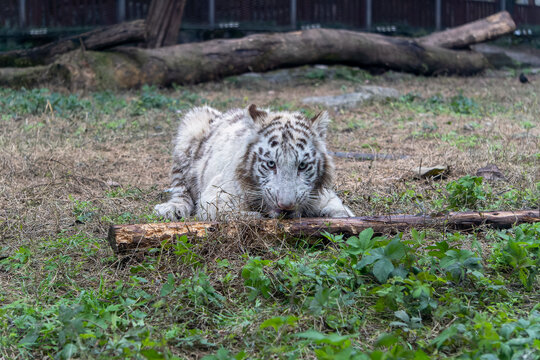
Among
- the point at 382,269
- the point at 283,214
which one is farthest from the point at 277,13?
the point at 382,269

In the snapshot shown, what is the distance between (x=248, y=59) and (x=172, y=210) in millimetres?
8054

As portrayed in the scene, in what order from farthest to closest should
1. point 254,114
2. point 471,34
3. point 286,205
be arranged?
1. point 471,34
2. point 254,114
3. point 286,205

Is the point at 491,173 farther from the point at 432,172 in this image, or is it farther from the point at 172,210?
the point at 172,210

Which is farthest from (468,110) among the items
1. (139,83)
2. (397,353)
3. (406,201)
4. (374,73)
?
(397,353)

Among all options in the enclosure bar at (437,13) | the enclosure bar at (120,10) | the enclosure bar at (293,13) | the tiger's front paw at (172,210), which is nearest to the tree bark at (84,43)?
the enclosure bar at (120,10)

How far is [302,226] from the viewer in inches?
158

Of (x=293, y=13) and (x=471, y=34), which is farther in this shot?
(x=293, y=13)

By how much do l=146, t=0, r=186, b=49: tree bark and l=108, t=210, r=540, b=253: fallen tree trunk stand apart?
9.96 meters

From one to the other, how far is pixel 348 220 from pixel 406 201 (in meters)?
1.20

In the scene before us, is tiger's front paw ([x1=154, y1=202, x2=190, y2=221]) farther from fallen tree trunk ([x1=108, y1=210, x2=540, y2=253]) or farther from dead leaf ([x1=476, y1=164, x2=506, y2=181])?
dead leaf ([x1=476, y1=164, x2=506, y2=181])

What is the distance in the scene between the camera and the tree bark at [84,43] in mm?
11453

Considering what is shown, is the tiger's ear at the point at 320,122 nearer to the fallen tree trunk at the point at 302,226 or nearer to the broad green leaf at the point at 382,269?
the fallen tree trunk at the point at 302,226

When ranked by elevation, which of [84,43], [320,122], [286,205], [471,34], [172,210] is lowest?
[172,210]

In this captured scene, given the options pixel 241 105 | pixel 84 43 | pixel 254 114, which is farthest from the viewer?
pixel 84 43
